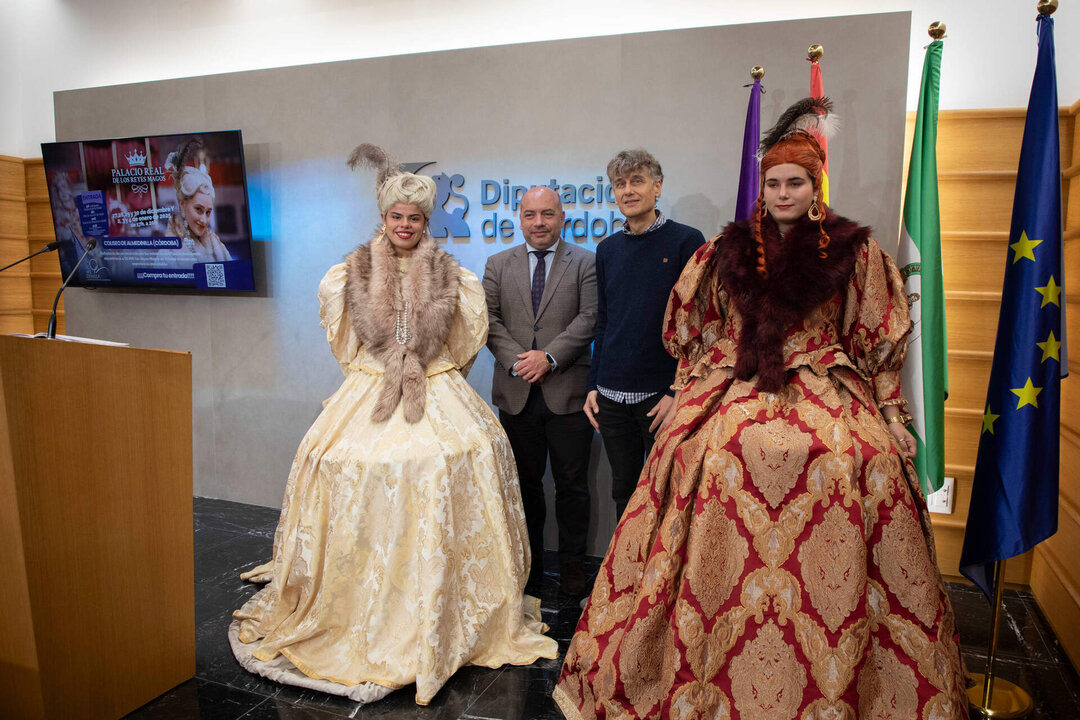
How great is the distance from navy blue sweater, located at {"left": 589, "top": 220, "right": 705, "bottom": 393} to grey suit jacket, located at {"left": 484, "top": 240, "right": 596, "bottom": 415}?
0.30 meters

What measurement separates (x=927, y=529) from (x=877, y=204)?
1.66m

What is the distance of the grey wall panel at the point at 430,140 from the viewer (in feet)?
10.7

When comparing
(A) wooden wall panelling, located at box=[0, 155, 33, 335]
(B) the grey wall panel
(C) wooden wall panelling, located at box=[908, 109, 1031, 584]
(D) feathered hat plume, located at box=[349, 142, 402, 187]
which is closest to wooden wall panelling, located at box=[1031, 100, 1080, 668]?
(C) wooden wall panelling, located at box=[908, 109, 1031, 584]

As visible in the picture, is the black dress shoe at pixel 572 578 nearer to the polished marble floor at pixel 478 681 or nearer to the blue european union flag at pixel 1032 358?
the polished marble floor at pixel 478 681

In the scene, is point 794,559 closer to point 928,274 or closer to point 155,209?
point 928,274

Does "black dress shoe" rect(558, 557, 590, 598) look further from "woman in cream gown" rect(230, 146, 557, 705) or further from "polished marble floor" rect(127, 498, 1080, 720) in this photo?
"woman in cream gown" rect(230, 146, 557, 705)

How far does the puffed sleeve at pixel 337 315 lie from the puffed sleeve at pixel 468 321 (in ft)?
1.26

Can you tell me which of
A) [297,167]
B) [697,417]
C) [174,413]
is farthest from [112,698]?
[297,167]

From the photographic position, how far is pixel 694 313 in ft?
8.18

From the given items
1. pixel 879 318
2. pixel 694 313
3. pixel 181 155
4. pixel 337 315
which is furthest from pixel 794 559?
pixel 181 155

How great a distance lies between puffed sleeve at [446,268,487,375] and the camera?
9.70 feet

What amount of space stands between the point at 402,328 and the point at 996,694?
241 cm

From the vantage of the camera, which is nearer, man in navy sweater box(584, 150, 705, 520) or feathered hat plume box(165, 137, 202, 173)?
man in navy sweater box(584, 150, 705, 520)

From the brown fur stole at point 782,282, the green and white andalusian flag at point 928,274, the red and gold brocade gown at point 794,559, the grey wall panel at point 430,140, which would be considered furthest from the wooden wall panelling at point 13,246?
the green and white andalusian flag at point 928,274
